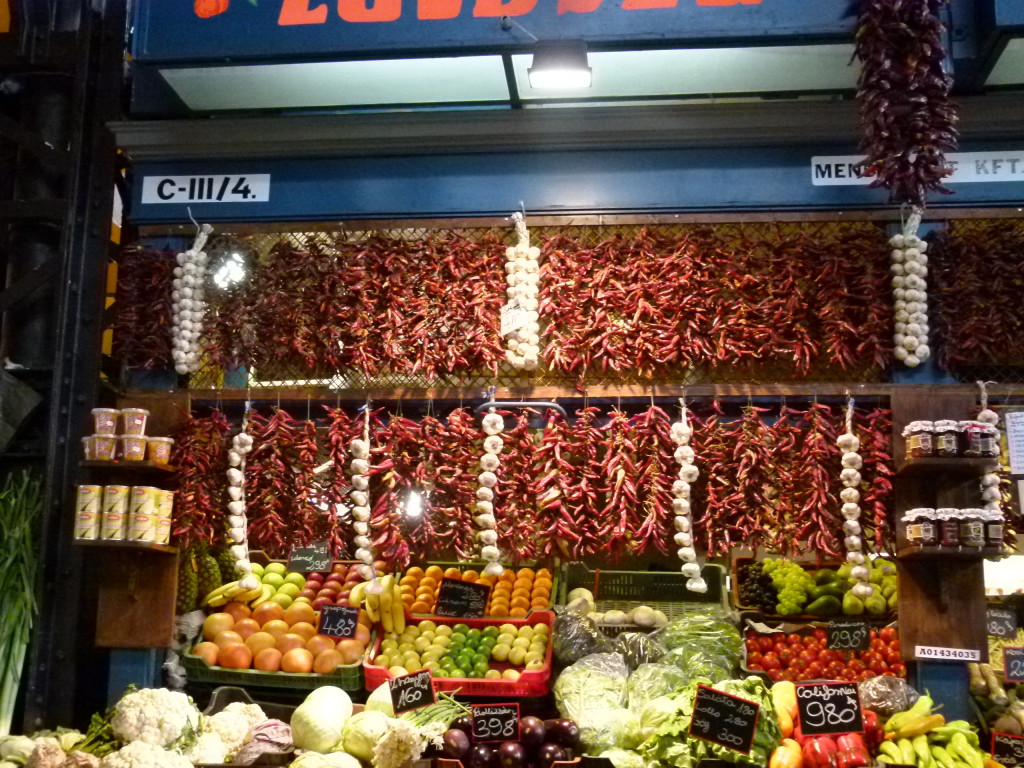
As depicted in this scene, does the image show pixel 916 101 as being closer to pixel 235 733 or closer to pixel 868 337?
pixel 868 337

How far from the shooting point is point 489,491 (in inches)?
203

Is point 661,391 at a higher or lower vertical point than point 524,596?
higher

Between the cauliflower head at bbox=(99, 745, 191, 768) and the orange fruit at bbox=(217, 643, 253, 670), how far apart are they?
1070mm

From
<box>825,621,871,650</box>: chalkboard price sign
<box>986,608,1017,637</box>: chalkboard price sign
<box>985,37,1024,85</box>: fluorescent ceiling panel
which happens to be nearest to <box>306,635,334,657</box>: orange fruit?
<box>825,621,871,650</box>: chalkboard price sign

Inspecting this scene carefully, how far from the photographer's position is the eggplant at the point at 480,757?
4539 mm

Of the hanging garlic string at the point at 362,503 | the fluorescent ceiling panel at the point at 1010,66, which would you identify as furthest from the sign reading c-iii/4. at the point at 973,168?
the hanging garlic string at the point at 362,503

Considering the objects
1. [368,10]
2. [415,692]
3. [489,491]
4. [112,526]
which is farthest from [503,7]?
[415,692]

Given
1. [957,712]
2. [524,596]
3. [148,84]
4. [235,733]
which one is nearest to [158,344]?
[148,84]

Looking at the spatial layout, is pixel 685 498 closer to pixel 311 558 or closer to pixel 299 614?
pixel 311 558

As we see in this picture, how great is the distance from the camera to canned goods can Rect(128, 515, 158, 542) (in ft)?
17.0

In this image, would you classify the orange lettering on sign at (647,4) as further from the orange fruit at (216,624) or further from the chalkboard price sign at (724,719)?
the orange fruit at (216,624)

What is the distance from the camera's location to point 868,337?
524 cm

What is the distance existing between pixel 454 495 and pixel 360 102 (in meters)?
2.50

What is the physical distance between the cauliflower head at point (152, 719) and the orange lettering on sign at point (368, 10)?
145 inches
